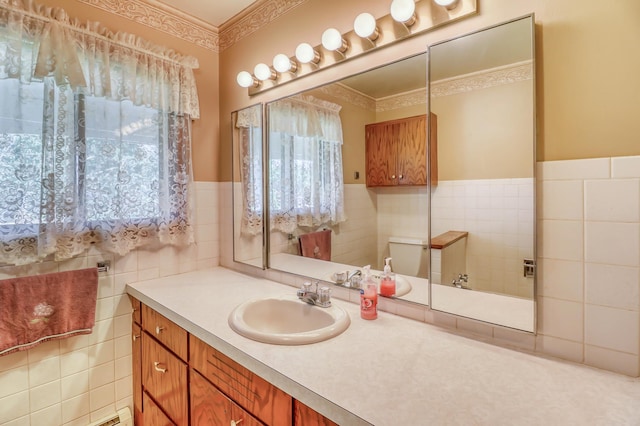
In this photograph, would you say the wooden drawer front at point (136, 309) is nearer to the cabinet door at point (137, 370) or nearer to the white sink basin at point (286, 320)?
the cabinet door at point (137, 370)

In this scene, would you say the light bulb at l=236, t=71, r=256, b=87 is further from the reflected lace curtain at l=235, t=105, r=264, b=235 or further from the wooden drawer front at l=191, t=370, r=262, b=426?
the wooden drawer front at l=191, t=370, r=262, b=426

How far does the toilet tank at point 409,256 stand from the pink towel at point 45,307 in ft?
4.78

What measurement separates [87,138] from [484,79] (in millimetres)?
1722

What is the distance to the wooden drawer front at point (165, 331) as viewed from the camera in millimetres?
1247

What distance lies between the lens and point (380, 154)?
4.17 ft

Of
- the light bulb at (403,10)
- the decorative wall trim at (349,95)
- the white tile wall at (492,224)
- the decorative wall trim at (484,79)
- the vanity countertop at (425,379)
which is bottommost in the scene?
the vanity countertop at (425,379)

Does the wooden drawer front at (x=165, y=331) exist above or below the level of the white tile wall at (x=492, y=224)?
below

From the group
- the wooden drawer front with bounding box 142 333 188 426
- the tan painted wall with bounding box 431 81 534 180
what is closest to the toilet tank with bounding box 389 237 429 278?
the tan painted wall with bounding box 431 81 534 180

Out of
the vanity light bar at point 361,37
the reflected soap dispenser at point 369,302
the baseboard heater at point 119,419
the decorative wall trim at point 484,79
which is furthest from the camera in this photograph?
the baseboard heater at point 119,419

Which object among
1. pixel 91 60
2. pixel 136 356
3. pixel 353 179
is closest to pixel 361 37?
pixel 353 179

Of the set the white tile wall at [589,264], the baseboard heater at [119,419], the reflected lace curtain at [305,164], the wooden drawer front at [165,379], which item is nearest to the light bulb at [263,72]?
the reflected lace curtain at [305,164]

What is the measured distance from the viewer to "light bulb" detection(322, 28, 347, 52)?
1.29 m

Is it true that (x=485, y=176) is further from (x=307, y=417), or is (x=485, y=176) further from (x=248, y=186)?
(x=248, y=186)

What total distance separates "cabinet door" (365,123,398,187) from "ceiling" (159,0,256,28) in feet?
3.64
